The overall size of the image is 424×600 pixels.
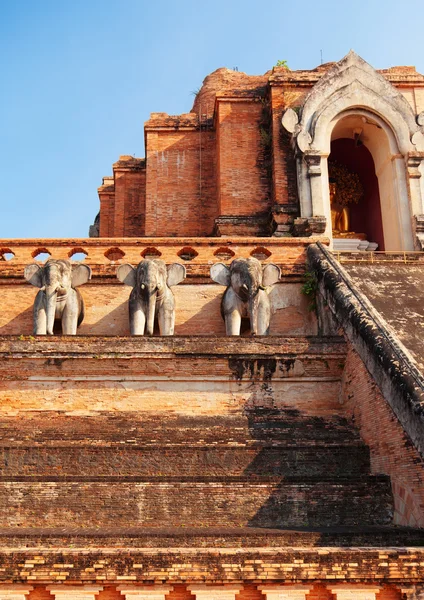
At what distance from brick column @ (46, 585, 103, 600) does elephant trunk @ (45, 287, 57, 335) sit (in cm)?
660

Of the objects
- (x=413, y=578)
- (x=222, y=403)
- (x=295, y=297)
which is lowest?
(x=413, y=578)

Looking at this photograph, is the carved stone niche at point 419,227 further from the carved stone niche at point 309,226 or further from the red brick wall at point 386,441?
the red brick wall at point 386,441

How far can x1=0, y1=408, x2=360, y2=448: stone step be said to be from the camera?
27.1 ft

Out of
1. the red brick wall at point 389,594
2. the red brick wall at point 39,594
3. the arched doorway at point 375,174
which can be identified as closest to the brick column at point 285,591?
the red brick wall at point 389,594

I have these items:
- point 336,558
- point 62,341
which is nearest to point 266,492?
point 336,558

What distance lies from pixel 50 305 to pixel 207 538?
21.7 ft

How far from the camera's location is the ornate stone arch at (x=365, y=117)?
54.1 ft

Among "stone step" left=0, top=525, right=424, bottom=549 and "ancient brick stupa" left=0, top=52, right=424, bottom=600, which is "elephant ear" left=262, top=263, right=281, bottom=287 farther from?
"stone step" left=0, top=525, right=424, bottom=549

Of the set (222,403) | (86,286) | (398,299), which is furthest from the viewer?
(86,286)

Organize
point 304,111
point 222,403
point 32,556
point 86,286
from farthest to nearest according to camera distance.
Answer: point 304,111, point 86,286, point 222,403, point 32,556

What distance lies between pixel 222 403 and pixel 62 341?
2437mm

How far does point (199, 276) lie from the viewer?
13.7 meters

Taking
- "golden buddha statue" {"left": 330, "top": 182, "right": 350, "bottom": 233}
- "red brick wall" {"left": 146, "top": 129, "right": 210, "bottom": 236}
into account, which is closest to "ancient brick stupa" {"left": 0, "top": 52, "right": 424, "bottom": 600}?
"red brick wall" {"left": 146, "top": 129, "right": 210, "bottom": 236}

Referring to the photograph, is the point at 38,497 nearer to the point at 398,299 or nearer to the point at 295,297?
the point at 398,299
